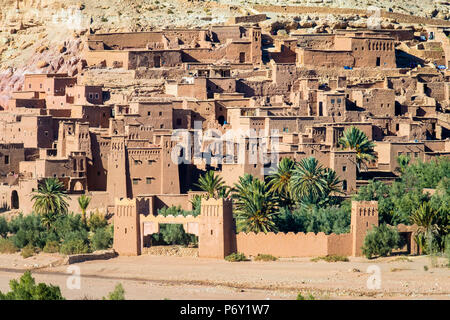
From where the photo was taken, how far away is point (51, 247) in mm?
66438

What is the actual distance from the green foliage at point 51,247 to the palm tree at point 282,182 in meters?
7.88

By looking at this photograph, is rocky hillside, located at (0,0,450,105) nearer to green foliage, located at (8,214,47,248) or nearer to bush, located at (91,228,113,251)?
green foliage, located at (8,214,47,248)

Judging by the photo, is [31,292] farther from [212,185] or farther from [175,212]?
[212,185]

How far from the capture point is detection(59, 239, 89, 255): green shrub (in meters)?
65.8

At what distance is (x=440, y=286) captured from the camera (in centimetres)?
5972

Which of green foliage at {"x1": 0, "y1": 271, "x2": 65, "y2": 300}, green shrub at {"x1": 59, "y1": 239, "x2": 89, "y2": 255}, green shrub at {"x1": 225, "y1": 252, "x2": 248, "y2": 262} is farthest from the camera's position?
green shrub at {"x1": 59, "y1": 239, "x2": 89, "y2": 255}

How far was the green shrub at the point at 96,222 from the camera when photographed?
2670 inches

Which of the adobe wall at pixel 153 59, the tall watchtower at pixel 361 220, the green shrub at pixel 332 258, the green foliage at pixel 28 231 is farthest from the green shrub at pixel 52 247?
the adobe wall at pixel 153 59

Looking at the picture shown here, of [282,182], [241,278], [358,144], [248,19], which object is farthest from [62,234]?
[248,19]

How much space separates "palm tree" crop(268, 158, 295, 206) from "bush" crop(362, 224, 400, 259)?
515 cm

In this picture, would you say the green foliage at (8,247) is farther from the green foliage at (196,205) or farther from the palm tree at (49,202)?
the green foliage at (196,205)

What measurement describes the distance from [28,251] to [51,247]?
33.3 inches

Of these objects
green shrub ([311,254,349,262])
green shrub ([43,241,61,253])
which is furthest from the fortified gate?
green shrub ([43,241,61,253])
